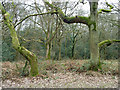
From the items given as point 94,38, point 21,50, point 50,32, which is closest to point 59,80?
point 21,50

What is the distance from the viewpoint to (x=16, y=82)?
666 cm

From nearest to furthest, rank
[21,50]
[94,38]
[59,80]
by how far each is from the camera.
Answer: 1. [59,80]
2. [21,50]
3. [94,38]

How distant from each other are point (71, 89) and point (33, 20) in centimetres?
1538

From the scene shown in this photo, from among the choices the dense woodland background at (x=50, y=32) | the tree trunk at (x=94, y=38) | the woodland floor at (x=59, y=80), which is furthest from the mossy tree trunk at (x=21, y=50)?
the dense woodland background at (x=50, y=32)

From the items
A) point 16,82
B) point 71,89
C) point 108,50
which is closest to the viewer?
point 71,89

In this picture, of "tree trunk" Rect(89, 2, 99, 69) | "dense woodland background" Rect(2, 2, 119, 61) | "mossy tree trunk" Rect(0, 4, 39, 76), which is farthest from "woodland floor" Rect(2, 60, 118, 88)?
"dense woodland background" Rect(2, 2, 119, 61)

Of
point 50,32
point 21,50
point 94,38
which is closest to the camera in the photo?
point 21,50

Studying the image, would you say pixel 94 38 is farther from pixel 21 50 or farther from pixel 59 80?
pixel 21 50

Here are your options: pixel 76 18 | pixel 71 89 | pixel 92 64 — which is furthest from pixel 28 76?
pixel 76 18

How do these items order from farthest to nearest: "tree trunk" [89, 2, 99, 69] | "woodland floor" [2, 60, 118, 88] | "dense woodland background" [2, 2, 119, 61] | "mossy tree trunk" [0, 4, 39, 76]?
"dense woodland background" [2, 2, 119, 61], "tree trunk" [89, 2, 99, 69], "mossy tree trunk" [0, 4, 39, 76], "woodland floor" [2, 60, 118, 88]

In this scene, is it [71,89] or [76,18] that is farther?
[76,18]

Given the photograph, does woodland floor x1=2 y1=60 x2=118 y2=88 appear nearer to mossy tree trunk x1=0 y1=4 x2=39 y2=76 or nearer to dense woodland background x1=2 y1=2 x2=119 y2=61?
mossy tree trunk x1=0 y1=4 x2=39 y2=76

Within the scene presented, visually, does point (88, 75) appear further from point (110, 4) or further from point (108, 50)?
point (108, 50)

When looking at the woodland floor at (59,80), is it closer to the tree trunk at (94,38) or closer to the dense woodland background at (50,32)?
the tree trunk at (94,38)
